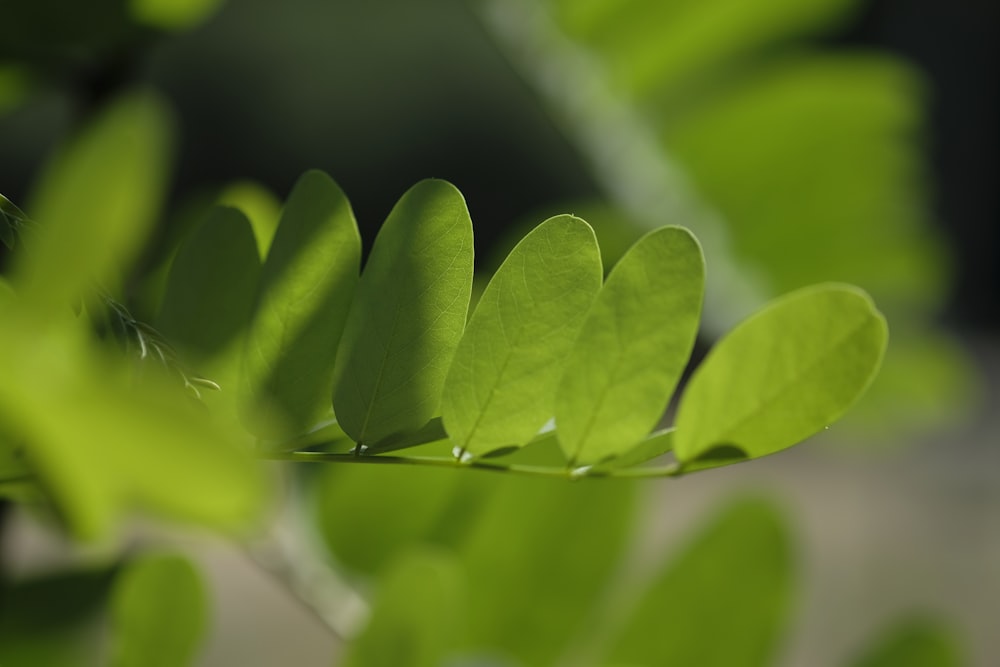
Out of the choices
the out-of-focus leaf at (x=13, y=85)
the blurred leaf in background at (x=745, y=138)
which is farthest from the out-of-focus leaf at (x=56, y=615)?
the blurred leaf in background at (x=745, y=138)

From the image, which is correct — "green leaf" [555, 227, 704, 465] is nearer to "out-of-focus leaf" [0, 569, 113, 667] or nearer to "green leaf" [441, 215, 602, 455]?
"green leaf" [441, 215, 602, 455]

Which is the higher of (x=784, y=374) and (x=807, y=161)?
(x=784, y=374)

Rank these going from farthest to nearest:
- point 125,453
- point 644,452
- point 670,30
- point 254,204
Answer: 1. point 670,30
2. point 254,204
3. point 644,452
4. point 125,453

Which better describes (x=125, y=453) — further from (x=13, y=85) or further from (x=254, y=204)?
(x=13, y=85)

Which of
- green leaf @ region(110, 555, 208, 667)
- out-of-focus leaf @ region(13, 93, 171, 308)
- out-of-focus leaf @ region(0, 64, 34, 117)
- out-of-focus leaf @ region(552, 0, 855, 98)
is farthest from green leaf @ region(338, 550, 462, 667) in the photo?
out-of-focus leaf @ region(552, 0, 855, 98)

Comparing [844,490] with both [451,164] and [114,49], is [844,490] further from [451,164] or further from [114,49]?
[114,49]

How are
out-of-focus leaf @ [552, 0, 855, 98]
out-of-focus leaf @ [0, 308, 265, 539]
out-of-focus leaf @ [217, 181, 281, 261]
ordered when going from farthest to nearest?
out-of-focus leaf @ [552, 0, 855, 98]
out-of-focus leaf @ [217, 181, 281, 261]
out-of-focus leaf @ [0, 308, 265, 539]

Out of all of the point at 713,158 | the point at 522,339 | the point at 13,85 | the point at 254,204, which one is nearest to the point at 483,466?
the point at 522,339
